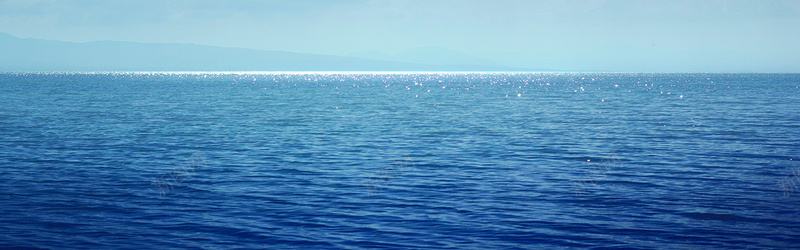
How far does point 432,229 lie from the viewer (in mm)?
14664

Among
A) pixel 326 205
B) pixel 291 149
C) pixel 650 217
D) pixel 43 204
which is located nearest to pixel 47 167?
pixel 43 204

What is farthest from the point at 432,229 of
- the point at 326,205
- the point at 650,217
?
the point at 650,217

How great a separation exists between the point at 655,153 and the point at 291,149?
49.6 feet

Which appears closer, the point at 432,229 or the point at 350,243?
the point at 350,243

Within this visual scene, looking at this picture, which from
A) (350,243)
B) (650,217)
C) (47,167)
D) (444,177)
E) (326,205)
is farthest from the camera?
(47,167)

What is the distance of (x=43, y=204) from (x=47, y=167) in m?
7.39

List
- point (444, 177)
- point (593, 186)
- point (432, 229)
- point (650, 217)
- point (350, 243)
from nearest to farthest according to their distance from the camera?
point (350, 243)
point (432, 229)
point (650, 217)
point (593, 186)
point (444, 177)

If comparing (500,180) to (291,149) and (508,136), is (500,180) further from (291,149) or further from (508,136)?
(508,136)

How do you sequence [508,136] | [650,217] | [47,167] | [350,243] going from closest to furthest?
[350,243], [650,217], [47,167], [508,136]

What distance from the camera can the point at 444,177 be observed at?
2192 cm

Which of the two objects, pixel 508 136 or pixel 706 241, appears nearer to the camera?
pixel 706 241

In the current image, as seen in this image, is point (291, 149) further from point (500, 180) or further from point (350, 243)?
point (350, 243)

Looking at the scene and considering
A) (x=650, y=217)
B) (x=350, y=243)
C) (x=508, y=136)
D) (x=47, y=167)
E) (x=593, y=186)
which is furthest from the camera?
(x=508, y=136)

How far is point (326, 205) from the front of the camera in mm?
17359
